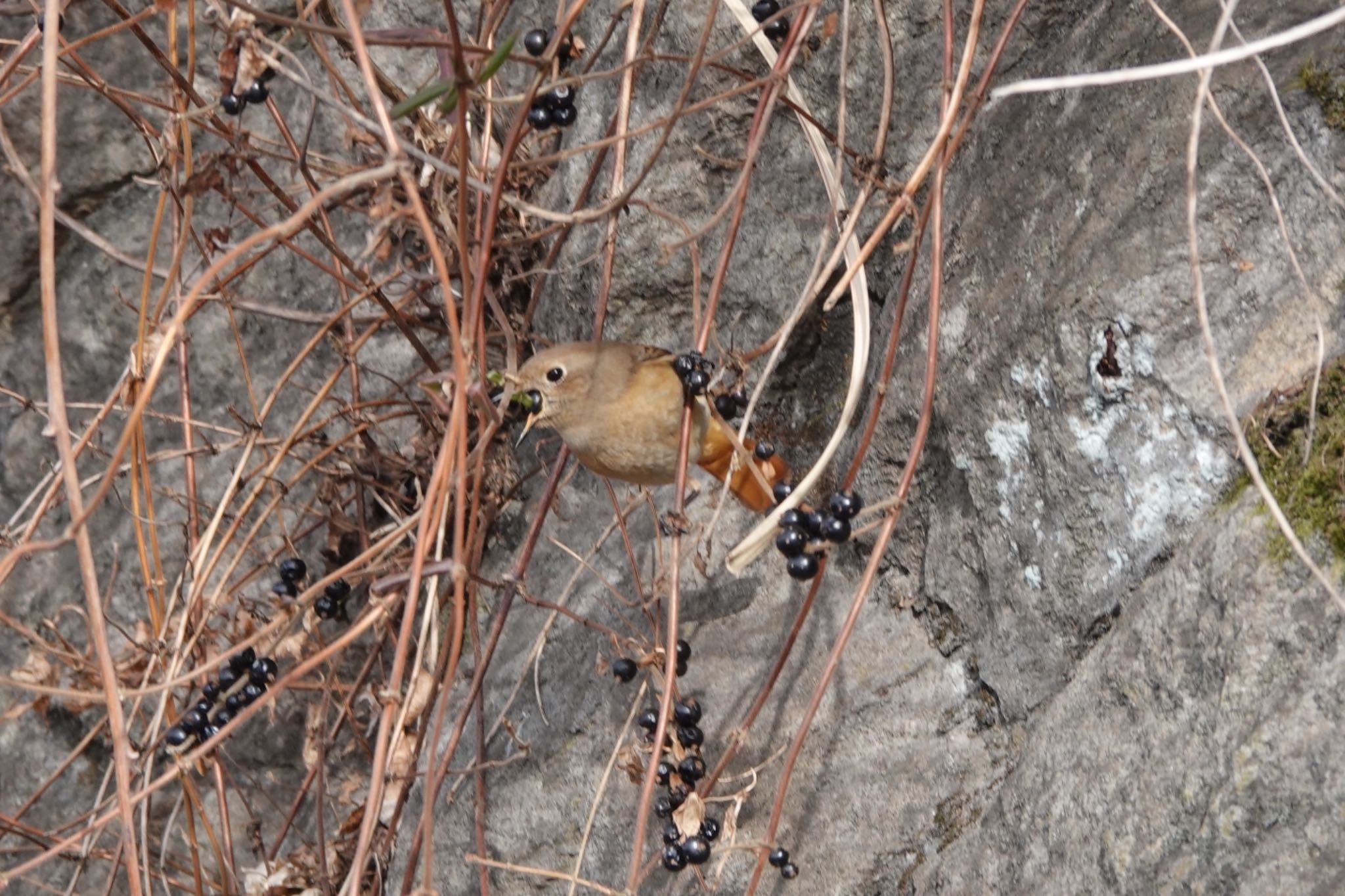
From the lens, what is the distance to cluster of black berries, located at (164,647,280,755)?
264cm

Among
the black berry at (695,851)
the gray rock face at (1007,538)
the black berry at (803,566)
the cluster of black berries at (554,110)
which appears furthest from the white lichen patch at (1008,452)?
the cluster of black berries at (554,110)

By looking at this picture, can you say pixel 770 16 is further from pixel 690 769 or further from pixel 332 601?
pixel 332 601

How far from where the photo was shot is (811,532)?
212 cm

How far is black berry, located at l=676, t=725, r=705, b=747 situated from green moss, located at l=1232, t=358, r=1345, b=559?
3.50 feet

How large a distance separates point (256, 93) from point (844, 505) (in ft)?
4.60

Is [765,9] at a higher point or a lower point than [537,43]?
higher

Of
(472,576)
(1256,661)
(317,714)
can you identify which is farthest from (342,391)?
(1256,661)

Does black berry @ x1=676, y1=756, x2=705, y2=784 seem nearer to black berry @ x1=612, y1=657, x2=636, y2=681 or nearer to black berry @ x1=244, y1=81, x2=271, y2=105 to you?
black berry @ x1=612, y1=657, x2=636, y2=681

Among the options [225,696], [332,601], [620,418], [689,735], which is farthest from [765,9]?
[225,696]

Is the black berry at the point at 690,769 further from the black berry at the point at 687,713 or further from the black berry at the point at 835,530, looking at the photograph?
the black berry at the point at 835,530

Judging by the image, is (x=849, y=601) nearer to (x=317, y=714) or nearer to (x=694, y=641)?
(x=694, y=641)

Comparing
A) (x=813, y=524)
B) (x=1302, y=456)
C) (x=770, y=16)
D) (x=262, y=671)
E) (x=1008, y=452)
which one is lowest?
(x=262, y=671)

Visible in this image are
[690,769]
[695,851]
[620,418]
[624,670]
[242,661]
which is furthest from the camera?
[620,418]

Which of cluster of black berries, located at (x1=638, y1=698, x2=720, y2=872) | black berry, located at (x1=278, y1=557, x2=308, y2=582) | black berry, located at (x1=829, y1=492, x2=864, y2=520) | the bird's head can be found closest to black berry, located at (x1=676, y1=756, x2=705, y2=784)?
cluster of black berries, located at (x1=638, y1=698, x2=720, y2=872)
